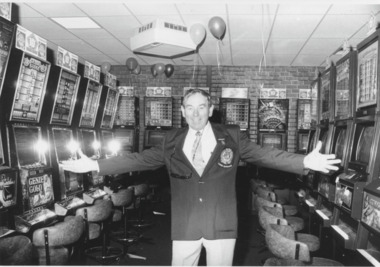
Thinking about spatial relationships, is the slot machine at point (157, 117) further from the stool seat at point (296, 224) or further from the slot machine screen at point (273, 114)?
the stool seat at point (296, 224)

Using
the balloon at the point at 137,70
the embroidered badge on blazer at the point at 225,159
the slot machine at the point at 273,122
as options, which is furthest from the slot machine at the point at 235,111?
the embroidered badge on blazer at the point at 225,159

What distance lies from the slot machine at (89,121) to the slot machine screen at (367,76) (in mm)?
3215

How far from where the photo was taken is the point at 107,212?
3391 mm

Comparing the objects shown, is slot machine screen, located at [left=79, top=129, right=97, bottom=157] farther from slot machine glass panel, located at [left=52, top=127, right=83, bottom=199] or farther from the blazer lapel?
the blazer lapel

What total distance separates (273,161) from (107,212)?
7.05ft

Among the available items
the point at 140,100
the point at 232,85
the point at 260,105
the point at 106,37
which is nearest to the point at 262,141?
the point at 260,105

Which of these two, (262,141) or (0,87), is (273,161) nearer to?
(0,87)

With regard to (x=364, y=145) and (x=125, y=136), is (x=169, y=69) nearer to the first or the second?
(x=125, y=136)

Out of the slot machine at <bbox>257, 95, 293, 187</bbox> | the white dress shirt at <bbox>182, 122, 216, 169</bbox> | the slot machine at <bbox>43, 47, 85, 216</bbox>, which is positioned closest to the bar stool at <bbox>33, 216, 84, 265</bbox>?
the slot machine at <bbox>43, 47, 85, 216</bbox>

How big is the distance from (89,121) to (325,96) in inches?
125

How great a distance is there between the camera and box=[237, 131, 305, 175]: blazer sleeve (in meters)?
1.83

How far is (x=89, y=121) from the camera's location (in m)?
4.62

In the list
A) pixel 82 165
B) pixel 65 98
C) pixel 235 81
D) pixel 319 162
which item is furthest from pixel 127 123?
pixel 319 162

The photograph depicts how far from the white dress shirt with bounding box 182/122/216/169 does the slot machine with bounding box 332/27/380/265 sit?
3.57 feet
